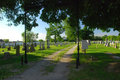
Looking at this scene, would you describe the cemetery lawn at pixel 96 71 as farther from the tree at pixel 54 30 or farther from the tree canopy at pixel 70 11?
the tree at pixel 54 30

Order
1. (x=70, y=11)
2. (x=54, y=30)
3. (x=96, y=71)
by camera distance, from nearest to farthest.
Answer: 1. (x=96, y=71)
2. (x=70, y=11)
3. (x=54, y=30)

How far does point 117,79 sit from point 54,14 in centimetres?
774

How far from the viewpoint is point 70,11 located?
8852 mm

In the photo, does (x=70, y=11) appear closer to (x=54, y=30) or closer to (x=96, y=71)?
(x=96, y=71)

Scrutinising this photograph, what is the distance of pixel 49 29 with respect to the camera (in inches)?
1534

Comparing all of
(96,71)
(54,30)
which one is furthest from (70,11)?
(54,30)

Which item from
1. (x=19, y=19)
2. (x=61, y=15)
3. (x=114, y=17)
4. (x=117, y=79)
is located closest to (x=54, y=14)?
(x=61, y=15)

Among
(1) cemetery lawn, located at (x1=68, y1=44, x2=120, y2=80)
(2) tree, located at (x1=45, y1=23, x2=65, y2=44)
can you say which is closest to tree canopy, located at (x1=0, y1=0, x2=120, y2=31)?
(1) cemetery lawn, located at (x1=68, y1=44, x2=120, y2=80)

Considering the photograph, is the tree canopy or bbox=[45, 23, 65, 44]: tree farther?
bbox=[45, 23, 65, 44]: tree

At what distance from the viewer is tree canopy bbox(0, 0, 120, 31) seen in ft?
19.5

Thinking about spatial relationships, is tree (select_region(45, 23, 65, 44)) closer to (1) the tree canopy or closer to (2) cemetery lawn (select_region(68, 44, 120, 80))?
(1) the tree canopy

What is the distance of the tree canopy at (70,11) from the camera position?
5.95 meters

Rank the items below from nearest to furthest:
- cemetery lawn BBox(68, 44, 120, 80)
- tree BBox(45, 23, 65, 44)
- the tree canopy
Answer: cemetery lawn BBox(68, 44, 120, 80) → the tree canopy → tree BBox(45, 23, 65, 44)

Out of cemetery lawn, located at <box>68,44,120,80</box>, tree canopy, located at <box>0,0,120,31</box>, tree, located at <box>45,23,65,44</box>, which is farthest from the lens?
tree, located at <box>45,23,65,44</box>
